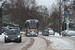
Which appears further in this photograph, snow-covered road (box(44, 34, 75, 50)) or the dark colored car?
the dark colored car

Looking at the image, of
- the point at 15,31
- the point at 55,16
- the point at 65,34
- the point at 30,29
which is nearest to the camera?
the point at 15,31

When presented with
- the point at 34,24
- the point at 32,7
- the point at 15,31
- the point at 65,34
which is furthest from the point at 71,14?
the point at 15,31

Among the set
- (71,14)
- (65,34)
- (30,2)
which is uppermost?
(30,2)

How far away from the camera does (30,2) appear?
87438 millimetres

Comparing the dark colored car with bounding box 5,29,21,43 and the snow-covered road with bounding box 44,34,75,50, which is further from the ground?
the dark colored car with bounding box 5,29,21,43

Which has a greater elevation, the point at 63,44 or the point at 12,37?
the point at 12,37

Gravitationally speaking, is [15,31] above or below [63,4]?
below

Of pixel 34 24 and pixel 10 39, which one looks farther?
pixel 34 24

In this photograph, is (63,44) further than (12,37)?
No

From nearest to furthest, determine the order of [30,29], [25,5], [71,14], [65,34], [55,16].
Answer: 1. [30,29]
2. [65,34]
3. [71,14]
4. [55,16]
5. [25,5]

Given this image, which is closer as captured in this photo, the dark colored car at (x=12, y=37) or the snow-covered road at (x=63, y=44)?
the snow-covered road at (x=63, y=44)

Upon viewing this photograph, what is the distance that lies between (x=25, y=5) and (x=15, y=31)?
64.1 m

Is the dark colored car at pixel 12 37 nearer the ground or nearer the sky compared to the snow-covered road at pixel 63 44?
nearer the sky

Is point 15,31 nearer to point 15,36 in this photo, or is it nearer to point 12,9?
point 15,36
